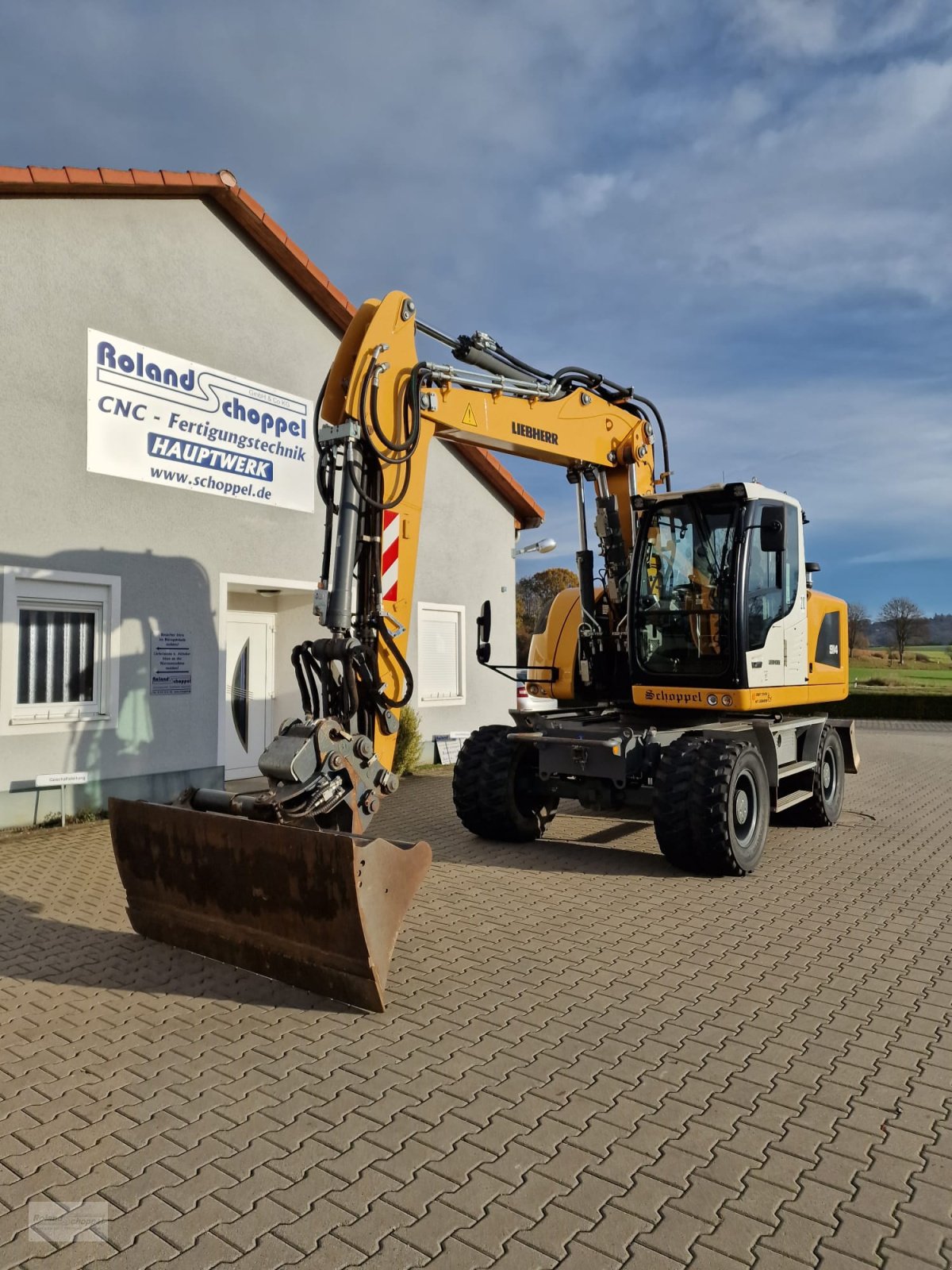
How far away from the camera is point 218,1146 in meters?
3.35

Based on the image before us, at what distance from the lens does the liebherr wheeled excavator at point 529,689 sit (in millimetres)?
4855

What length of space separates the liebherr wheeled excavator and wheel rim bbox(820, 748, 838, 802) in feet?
0.11

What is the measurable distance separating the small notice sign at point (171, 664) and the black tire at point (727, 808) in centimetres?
556

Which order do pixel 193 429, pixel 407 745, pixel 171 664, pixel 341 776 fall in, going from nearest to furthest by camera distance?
pixel 341 776 → pixel 171 664 → pixel 193 429 → pixel 407 745

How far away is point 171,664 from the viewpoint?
9.94m

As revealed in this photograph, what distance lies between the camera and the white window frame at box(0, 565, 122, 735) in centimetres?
852

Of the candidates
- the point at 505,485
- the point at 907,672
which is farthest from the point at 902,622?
the point at 505,485

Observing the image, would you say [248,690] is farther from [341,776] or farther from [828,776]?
[341,776]

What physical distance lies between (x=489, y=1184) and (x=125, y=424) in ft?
27.3

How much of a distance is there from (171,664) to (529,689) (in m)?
3.76

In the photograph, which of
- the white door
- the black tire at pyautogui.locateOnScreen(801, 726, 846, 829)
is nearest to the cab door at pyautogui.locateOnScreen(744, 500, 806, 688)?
the black tire at pyautogui.locateOnScreen(801, 726, 846, 829)

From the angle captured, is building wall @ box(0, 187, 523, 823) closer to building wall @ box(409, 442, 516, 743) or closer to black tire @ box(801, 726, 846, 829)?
building wall @ box(409, 442, 516, 743)

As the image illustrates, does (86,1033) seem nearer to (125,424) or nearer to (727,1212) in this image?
(727,1212)

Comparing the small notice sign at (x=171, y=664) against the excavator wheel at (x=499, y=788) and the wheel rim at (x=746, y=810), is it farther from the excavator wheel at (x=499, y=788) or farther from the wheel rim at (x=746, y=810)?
the wheel rim at (x=746, y=810)
